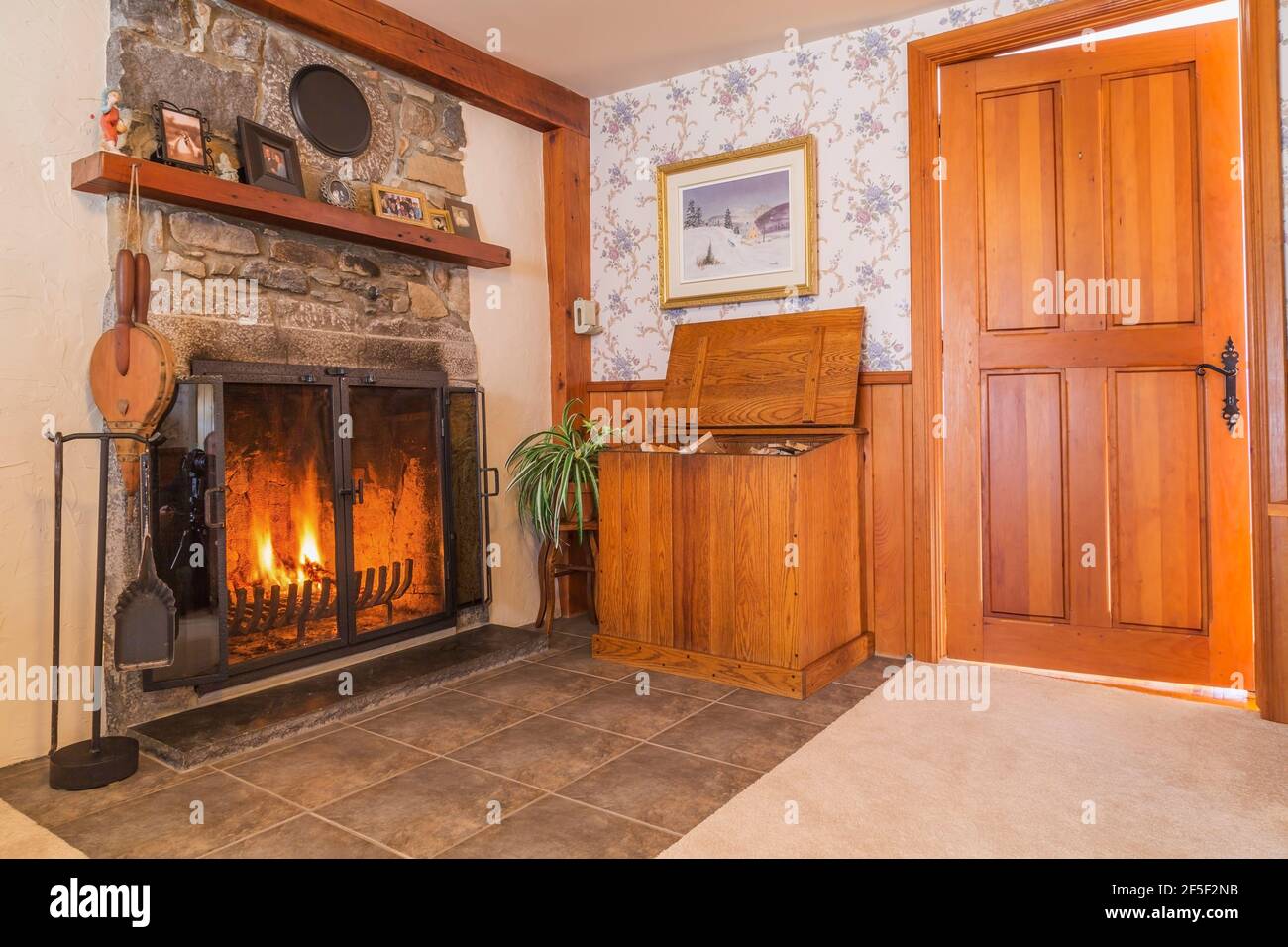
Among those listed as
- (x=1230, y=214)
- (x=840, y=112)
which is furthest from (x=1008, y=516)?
(x=840, y=112)

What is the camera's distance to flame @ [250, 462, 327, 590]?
9.13 ft

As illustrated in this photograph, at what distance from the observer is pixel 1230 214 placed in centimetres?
289

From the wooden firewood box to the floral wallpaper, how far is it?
0.18m

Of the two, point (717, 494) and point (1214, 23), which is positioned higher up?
point (1214, 23)

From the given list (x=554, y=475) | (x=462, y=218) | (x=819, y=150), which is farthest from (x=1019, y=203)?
(x=462, y=218)

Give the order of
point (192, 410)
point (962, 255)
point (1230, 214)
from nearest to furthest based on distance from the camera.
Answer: point (192, 410) < point (1230, 214) < point (962, 255)

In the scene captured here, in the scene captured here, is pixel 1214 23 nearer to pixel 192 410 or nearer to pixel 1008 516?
pixel 1008 516

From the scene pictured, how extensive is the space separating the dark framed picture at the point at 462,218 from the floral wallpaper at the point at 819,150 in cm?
82

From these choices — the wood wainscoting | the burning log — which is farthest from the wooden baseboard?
the burning log

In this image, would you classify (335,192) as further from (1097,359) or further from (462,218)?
(1097,359)

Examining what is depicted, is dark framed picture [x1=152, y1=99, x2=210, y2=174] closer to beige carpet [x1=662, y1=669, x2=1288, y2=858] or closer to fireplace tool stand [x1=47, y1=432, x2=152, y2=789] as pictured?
fireplace tool stand [x1=47, y1=432, x2=152, y2=789]

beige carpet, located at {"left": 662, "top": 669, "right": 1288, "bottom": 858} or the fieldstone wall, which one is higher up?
the fieldstone wall

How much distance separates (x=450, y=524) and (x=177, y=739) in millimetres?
1301

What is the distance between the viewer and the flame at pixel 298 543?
278 centimetres
